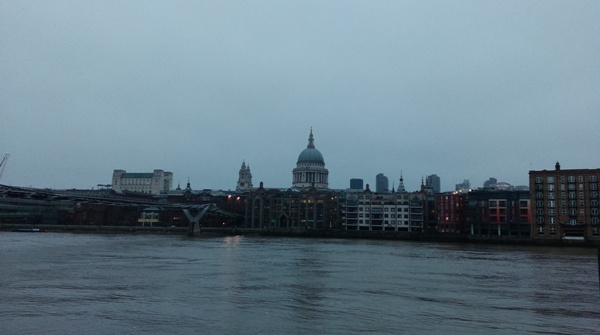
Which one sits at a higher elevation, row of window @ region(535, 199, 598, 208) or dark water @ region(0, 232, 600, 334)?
row of window @ region(535, 199, 598, 208)

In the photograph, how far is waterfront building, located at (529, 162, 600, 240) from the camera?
352 ft

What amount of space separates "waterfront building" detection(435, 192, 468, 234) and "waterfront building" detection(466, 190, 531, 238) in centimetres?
819

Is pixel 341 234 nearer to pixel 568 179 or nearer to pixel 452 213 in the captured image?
pixel 452 213

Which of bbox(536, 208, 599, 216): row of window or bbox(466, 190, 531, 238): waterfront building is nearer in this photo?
bbox(536, 208, 599, 216): row of window

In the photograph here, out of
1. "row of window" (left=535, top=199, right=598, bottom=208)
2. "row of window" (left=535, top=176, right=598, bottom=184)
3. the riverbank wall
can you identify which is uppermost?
"row of window" (left=535, top=176, right=598, bottom=184)

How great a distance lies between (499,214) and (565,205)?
17.2 metres

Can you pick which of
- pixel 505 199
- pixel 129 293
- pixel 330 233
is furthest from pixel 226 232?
pixel 129 293

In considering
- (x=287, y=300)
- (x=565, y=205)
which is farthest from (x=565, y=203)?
(x=287, y=300)

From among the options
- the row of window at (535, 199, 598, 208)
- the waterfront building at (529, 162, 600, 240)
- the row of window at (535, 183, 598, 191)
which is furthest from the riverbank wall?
the row of window at (535, 183, 598, 191)

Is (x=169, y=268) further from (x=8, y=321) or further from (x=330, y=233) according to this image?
(x=330, y=233)

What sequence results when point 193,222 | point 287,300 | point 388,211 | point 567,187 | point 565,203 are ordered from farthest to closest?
1. point 388,211
2. point 193,222
3. point 567,187
4. point 565,203
5. point 287,300

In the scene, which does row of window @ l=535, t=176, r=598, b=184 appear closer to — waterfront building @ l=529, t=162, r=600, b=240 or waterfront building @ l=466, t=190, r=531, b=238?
waterfront building @ l=529, t=162, r=600, b=240

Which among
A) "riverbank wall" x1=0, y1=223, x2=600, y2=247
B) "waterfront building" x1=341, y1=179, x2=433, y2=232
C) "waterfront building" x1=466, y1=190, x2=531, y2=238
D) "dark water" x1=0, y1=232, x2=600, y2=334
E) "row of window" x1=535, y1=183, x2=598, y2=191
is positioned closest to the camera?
"dark water" x1=0, y1=232, x2=600, y2=334

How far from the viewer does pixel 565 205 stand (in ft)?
361
